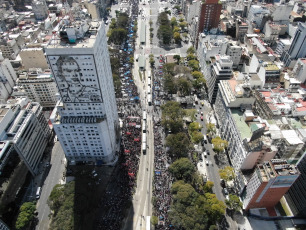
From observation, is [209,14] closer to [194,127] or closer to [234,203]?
[194,127]

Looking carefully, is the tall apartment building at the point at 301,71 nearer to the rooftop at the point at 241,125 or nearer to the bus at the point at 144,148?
the rooftop at the point at 241,125

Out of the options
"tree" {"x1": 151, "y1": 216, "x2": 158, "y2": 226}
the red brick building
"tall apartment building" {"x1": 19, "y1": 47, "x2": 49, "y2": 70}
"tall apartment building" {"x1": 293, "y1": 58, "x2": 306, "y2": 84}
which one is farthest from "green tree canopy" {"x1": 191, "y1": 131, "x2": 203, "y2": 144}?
"tall apartment building" {"x1": 19, "y1": 47, "x2": 49, "y2": 70}

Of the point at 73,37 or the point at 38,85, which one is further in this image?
the point at 38,85

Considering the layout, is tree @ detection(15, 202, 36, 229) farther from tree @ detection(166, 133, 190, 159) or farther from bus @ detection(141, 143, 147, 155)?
tree @ detection(166, 133, 190, 159)

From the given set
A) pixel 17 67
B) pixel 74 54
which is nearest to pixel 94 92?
pixel 74 54

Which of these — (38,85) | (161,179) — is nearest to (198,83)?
(161,179)

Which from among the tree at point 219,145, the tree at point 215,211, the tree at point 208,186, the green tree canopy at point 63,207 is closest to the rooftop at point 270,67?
the tree at point 219,145
